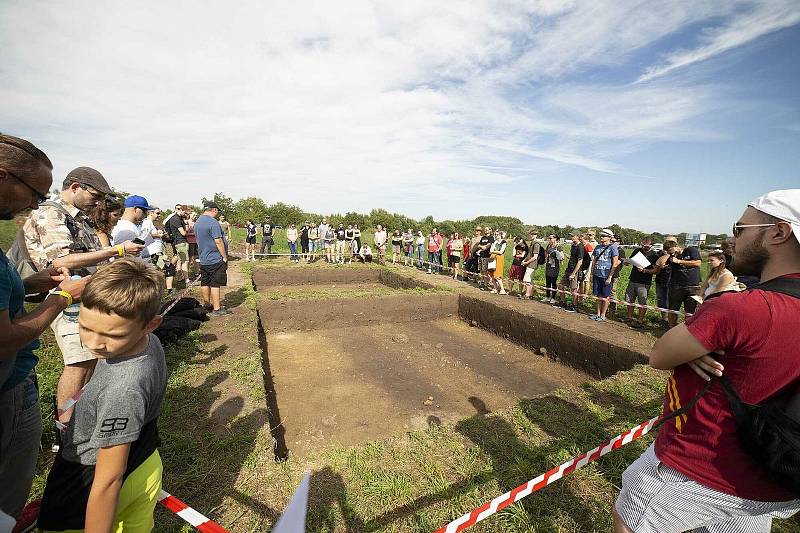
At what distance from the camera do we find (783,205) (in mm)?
1301

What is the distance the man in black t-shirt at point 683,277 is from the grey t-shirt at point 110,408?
27.1ft

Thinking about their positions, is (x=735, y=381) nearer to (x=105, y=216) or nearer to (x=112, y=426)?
(x=112, y=426)

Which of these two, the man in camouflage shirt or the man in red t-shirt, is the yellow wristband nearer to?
the man in camouflage shirt

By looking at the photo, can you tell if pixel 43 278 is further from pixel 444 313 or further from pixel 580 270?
pixel 580 270

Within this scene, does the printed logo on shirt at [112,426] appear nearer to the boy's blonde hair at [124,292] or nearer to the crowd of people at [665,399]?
the crowd of people at [665,399]

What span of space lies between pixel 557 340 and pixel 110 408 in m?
7.25

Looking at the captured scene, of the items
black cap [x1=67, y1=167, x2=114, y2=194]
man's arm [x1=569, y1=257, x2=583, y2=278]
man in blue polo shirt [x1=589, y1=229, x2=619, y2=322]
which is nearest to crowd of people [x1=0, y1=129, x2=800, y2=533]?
black cap [x1=67, y1=167, x2=114, y2=194]

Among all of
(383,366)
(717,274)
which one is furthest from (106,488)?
(717,274)

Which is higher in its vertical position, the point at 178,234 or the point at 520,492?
the point at 178,234

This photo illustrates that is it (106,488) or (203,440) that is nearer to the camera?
(106,488)

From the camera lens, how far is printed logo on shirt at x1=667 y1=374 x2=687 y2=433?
1.46 metres

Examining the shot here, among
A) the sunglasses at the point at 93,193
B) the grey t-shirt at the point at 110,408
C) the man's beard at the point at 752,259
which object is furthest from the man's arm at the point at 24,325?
the man's beard at the point at 752,259

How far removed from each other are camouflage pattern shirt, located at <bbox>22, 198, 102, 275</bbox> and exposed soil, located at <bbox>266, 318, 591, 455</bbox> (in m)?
2.98

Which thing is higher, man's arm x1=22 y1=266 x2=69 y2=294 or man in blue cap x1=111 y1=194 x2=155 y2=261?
man in blue cap x1=111 y1=194 x2=155 y2=261
